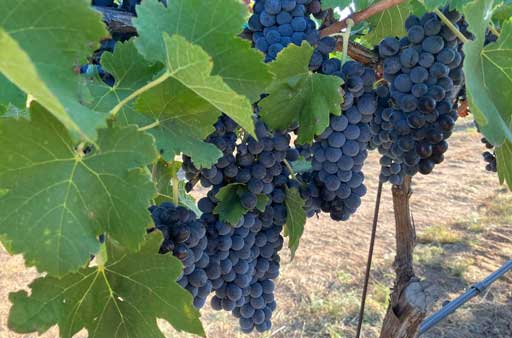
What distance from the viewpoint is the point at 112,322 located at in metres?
0.81

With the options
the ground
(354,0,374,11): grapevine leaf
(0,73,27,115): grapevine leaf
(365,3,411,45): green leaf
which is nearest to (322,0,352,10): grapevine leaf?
(354,0,374,11): grapevine leaf

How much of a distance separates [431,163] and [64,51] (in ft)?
2.07

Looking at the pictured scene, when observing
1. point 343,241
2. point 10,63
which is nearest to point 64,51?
point 10,63

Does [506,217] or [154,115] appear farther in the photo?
[506,217]

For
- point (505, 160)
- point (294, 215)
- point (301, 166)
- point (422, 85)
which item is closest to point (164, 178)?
point (294, 215)

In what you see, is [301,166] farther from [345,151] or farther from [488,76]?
[488,76]

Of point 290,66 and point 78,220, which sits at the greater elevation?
point 290,66

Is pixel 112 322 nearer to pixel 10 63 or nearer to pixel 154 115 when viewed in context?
pixel 154 115

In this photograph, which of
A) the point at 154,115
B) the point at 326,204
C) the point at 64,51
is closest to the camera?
the point at 64,51

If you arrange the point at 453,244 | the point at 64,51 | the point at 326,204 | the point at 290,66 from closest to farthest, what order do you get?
the point at 64,51
the point at 290,66
the point at 326,204
the point at 453,244

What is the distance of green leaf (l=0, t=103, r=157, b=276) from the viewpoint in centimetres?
65

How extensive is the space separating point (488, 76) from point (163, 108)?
1.59ft

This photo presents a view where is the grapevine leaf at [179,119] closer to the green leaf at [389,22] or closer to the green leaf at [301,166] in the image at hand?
the green leaf at [301,166]

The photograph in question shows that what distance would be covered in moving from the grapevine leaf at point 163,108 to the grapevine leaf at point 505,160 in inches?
18.7
